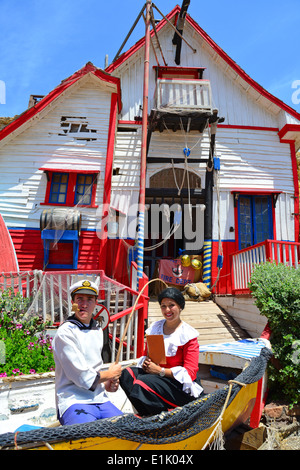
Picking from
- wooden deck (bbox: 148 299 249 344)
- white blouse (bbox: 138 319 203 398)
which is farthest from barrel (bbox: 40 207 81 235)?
white blouse (bbox: 138 319 203 398)

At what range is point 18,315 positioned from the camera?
550 centimetres

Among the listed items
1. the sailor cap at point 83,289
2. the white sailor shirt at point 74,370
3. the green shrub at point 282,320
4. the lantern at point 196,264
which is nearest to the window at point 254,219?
the lantern at point 196,264

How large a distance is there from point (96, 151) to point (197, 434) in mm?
8471

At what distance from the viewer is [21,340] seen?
4.76 metres

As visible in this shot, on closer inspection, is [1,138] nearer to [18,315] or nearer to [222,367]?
[18,315]

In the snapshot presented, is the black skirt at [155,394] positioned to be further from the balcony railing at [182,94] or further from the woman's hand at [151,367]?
the balcony railing at [182,94]

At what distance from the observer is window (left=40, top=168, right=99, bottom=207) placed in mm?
9234

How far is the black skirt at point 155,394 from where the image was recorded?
2619 millimetres

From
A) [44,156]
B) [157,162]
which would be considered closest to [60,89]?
[44,156]

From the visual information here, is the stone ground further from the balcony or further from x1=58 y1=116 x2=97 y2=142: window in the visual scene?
x1=58 y1=116 x2=97 y2=142: window

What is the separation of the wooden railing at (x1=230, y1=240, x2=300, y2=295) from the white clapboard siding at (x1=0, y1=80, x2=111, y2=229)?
14.4 feet

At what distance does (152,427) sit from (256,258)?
5.44m

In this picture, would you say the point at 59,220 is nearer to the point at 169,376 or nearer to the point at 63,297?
the point at 63,297
